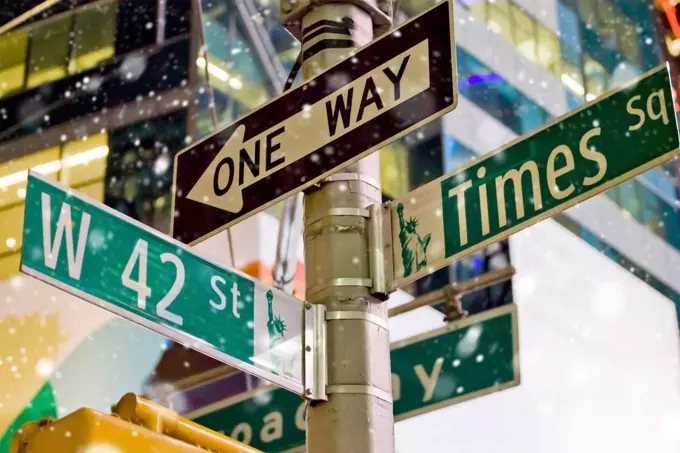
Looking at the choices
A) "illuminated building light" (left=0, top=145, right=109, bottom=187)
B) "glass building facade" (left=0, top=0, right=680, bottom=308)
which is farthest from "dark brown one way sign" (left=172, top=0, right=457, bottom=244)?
"illuminated building light" (left=0, top=145, right=109, bottom=187)

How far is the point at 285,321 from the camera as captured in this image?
339 cm

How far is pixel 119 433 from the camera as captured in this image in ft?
10.8

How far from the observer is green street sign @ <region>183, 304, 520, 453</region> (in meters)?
4.59

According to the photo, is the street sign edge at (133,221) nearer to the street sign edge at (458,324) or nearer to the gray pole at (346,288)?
the gray pole at (346,288)

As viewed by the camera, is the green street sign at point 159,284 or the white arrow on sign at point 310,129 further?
the white arrow on sign at point 310,129

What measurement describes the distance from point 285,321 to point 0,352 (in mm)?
11755

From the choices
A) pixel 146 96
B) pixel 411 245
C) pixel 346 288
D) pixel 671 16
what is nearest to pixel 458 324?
pixel 411 245

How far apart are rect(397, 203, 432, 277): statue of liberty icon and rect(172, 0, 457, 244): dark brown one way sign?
0.28 m

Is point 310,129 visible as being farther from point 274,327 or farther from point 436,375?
point 436,375

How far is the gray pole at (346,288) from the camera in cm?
318

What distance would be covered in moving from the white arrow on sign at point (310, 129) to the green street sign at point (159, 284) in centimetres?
37

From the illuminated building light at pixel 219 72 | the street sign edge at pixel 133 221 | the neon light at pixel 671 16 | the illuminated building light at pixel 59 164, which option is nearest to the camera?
the street sign edge at pixel 133 221

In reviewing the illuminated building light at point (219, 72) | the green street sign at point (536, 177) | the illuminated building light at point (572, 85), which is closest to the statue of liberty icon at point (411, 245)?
the green street sign at point (536, 177)

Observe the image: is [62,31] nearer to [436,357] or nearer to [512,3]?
[512,3]
